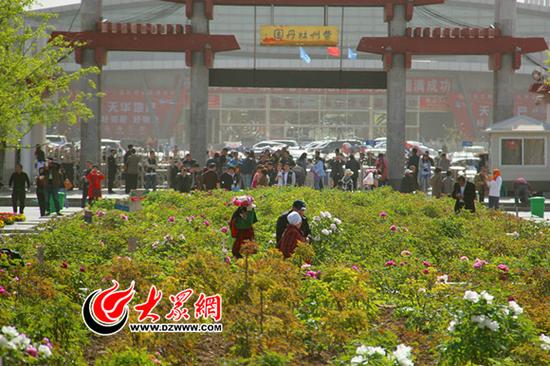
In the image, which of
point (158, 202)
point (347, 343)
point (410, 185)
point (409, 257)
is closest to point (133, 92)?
point (410, 185)

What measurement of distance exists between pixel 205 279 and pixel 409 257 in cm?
506

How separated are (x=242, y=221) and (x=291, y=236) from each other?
98cm

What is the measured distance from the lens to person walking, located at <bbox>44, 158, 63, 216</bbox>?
1261 inches

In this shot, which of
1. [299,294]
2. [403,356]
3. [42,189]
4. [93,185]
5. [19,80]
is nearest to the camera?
[403,356]

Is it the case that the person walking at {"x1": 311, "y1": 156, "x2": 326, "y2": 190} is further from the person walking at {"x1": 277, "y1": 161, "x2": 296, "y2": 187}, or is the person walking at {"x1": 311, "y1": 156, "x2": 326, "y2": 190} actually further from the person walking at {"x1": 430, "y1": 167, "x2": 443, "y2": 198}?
the person walking at {"x1": 430, "y1": 167, "x2": 443, "y2": 198}

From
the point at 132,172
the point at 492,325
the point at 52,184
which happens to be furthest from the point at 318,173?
the point at 492,325

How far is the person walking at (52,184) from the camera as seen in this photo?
32031mm

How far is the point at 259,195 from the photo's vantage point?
30578 mm

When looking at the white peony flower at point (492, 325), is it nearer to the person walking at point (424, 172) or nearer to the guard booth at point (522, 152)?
the guard booth at point (522, 152)

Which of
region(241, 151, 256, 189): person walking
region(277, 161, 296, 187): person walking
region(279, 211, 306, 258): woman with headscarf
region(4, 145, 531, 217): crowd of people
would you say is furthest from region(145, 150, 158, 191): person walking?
region(279, 211, 306, 258): woman with headscarf

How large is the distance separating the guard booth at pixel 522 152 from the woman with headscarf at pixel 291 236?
25.7 m

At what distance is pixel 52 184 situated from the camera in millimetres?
32125

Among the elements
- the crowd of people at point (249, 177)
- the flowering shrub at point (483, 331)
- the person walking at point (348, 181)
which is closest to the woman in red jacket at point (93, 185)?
the crowd of people at point (249, 177)

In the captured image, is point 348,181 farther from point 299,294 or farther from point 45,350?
point 45,350
